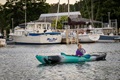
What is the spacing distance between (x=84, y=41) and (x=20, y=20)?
152 ft

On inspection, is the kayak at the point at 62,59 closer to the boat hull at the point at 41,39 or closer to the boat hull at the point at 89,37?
the boat hull at the point at 41,39

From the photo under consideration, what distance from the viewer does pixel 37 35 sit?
266 feet

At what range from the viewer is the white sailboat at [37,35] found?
8031cm

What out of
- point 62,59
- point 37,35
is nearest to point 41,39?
point 37,35

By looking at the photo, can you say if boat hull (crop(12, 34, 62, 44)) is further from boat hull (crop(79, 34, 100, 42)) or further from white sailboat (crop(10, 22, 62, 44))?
boat hull (crop(79, 34, 100, 42))

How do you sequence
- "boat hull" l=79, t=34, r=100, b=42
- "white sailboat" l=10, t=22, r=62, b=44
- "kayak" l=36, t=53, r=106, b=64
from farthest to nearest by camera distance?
1. "boat hull" l=79, t=34, r=100, b=42
2. "white sailboat" l=10, t=22, r=62, b=44
3. "kayak" l=36, t=53, r=106, b=64

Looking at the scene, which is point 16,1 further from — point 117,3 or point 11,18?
point 117,3

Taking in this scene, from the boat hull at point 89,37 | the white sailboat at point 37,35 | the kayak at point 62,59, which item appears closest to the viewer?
the kayak at point 62,59

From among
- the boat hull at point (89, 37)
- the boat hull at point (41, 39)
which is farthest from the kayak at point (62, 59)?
the boat hull at point (89, 37)

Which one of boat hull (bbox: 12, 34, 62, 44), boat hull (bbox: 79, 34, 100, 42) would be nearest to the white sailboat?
boat hull (bbox: 12, 34, 62, 44)

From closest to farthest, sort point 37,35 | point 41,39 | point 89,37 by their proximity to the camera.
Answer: point 41,39, point 37,35, point 89,37

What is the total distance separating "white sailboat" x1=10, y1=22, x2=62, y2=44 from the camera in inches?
3162

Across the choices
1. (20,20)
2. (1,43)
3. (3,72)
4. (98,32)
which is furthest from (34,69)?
(20,20)

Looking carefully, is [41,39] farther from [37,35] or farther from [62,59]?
[62,59]
